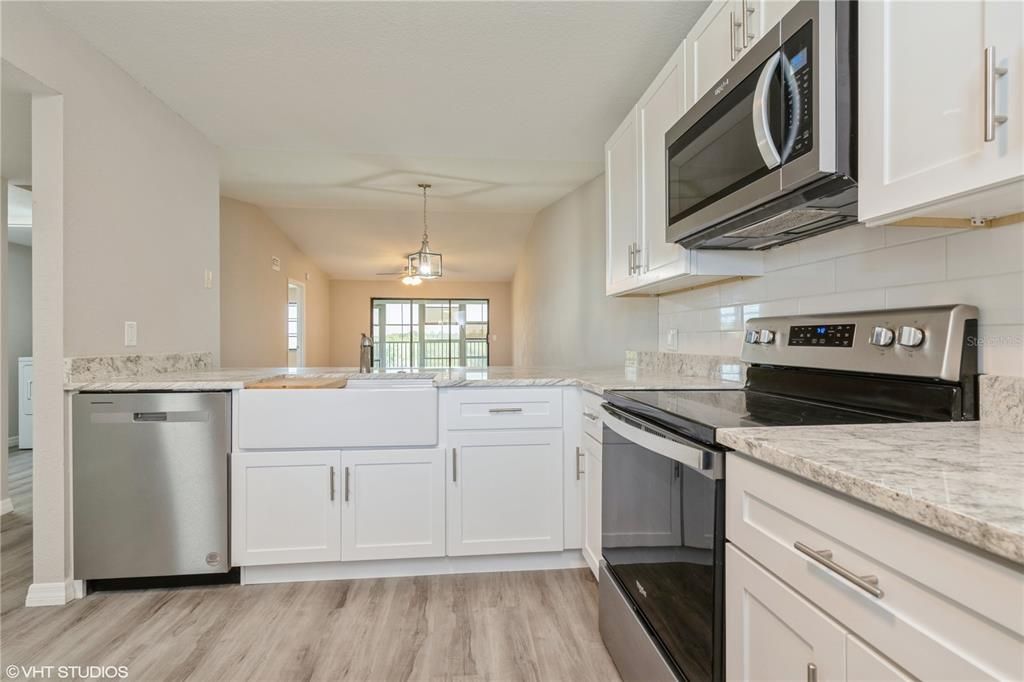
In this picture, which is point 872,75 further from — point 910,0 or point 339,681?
point 339,681

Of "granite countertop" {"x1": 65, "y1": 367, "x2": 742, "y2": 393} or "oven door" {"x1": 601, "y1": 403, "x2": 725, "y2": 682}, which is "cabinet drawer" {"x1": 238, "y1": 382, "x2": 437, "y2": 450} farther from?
"oven door" {"x1": 601, "y1": 403, "x2": 725, "y2": 682}

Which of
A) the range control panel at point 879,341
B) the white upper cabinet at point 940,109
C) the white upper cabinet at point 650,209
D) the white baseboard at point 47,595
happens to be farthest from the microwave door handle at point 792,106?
the white baseboard at point 47,595

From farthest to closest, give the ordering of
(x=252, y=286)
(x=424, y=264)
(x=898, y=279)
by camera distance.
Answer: (x=424, y=264), (x=252, y=286), (x=898, y=279)

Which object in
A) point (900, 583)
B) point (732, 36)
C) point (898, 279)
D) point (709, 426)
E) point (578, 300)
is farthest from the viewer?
point (578, 300)

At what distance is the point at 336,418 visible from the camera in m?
2.11

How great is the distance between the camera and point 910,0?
911 mm

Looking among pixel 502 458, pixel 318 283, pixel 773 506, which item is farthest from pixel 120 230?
pixel 318 283

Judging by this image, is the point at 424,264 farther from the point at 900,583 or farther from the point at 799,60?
the point at 900,583

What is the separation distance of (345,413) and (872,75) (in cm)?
199

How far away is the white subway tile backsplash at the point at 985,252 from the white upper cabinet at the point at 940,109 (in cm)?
6

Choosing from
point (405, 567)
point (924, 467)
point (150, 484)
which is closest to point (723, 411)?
point (924, 467)

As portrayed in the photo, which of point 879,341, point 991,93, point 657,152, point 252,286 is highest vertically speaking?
point 657,152

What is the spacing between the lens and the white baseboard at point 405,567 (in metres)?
2.16

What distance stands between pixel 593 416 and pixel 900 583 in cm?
142
